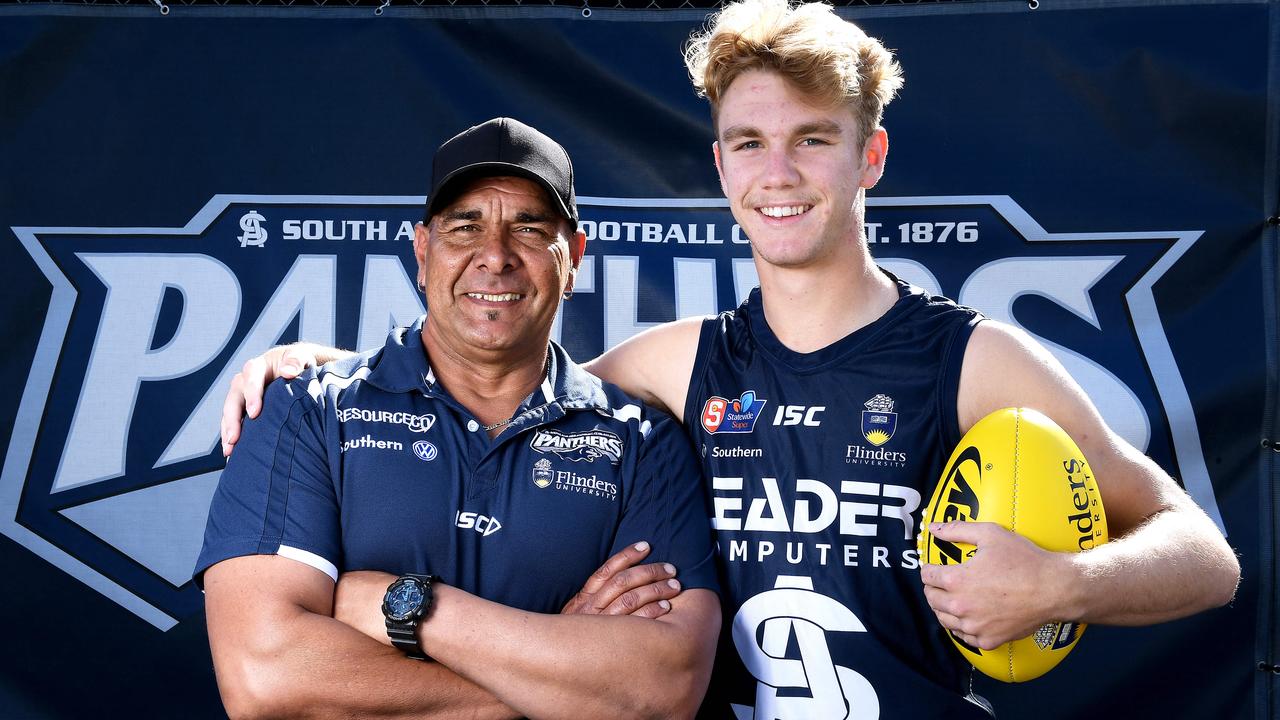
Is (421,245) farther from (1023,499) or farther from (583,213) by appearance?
(1023,499)

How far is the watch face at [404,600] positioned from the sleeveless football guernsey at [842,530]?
0.54 metres

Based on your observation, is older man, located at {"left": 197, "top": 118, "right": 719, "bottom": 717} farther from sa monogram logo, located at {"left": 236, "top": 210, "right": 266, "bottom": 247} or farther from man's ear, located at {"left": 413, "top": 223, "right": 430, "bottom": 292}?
sa monogram logo, located at {"left": 236, "top": 210, "right": 266, "bottom": 247}

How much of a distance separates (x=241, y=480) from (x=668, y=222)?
4.82 feet

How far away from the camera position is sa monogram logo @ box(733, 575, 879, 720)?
180 centimetres

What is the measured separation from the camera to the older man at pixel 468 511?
1.66 m

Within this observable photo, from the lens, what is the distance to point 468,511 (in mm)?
1831

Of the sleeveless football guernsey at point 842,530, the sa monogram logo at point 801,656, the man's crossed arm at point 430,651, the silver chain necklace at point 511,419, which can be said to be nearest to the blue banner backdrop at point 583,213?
the silver chain necklace at point 511,419

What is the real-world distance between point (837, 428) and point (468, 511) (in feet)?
2.16

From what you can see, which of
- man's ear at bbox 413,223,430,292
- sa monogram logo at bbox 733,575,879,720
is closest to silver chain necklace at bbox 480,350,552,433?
man's ear at bbox 413,223,430,292

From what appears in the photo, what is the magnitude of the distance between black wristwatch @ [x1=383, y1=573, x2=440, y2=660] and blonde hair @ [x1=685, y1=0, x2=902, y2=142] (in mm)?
1026

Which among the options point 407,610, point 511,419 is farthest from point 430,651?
point 511,419

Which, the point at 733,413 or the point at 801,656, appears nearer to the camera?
the point at 801,656

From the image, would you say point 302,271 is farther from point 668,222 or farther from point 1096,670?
point 1096,670

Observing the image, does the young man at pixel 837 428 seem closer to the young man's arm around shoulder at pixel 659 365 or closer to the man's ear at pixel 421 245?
the young man's arm around shoulder at pixel 659 365
